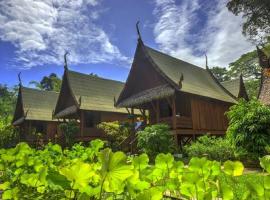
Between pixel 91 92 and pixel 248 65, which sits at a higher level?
pixel 248 65

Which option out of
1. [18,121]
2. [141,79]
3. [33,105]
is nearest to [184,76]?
[141,79]

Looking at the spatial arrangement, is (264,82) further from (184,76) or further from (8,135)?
(8,135)

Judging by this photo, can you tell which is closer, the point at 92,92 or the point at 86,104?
the point at 86,104

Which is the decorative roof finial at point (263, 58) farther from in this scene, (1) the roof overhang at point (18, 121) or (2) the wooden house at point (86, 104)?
(1) the roof overhang at point (18, 121)

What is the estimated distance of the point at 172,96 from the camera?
53.5ft

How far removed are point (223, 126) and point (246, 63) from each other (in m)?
28.2

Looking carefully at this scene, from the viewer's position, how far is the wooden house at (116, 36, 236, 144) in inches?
653

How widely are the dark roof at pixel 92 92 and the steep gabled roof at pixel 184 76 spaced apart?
13.1ft

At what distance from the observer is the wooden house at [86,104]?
2282cm

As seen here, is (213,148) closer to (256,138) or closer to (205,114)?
(256,138)

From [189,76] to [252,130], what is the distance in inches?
455

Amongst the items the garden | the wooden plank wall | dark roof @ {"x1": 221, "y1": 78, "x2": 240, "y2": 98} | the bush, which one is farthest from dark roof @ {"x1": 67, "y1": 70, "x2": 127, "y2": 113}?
the garden

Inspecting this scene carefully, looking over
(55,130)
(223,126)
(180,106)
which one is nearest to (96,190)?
(180,106)

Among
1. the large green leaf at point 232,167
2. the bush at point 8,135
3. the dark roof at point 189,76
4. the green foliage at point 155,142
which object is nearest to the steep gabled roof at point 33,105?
the bush at point 8,135
